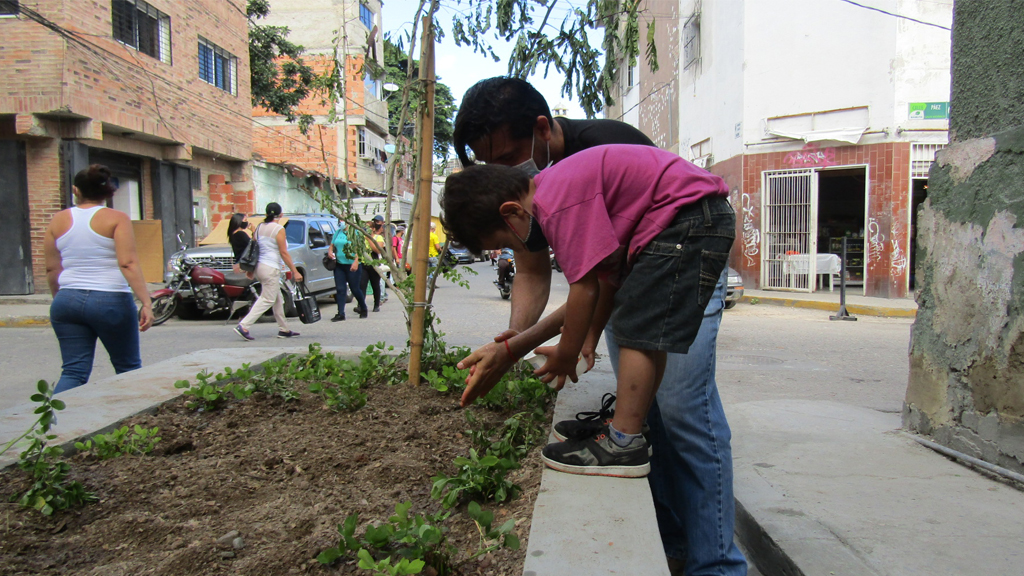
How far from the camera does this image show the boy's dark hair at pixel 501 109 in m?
2.44

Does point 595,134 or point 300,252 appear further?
point 300,252

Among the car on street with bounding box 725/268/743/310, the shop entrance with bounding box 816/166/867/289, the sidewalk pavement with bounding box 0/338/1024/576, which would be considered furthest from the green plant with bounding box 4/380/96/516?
the shop entrance with bounding box 816/166/867/289

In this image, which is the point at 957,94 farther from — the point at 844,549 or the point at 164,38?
the point at 164,38

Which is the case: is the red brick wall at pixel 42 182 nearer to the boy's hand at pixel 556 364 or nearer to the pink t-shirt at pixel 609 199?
the boy's hand at pixel 556 364

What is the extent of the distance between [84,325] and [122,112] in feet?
38.6

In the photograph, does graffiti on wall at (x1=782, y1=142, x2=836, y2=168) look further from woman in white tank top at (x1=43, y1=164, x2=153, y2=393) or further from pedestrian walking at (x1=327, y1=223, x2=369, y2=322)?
woman in white tank top at (x1=43, y1=164, x2=153, y2=393)

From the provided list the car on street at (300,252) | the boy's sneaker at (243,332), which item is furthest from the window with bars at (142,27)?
the boy's sneaker at (243,332)

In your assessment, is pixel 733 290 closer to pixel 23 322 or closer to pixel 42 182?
pixel 23 322

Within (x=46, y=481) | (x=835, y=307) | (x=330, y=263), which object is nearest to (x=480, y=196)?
(x=46, y=481)

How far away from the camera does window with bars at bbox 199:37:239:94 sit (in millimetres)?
17109

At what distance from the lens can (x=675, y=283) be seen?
1919 millimetres

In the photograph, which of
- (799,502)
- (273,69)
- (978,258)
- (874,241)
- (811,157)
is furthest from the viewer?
(273,69)

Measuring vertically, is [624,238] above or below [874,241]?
below

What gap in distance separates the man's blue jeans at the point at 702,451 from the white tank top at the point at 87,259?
10.3ft
